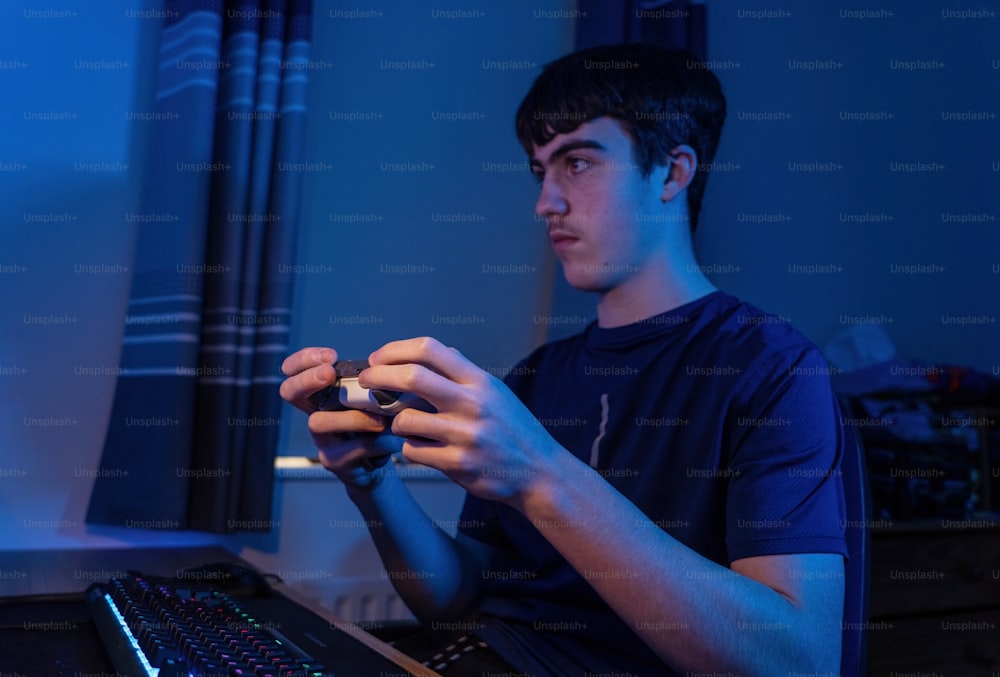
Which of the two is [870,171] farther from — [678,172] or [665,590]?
[665,590]

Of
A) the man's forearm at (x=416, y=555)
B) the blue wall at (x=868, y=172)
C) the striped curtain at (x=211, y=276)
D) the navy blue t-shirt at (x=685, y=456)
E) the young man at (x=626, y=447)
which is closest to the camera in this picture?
the young man at (x=626, y=447)

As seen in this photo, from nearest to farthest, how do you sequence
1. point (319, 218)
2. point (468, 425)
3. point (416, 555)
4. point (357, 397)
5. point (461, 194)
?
point (468, 425) → point (357, 397) → point (416, 555) → point (319, 218) → point (461, 194)

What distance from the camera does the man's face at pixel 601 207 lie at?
1.20m

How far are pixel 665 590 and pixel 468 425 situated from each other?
243mm

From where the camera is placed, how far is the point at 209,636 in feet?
2.49

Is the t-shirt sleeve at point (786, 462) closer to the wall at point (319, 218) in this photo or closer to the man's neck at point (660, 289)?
the man's neck at point (660, 289)

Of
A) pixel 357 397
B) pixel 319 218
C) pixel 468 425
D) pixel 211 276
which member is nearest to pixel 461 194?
pixel 319 218

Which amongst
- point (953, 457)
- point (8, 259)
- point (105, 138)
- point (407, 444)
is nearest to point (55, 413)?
point (8, 259)

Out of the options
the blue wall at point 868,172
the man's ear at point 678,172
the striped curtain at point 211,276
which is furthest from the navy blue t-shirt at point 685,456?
the blue wall at point 868,172

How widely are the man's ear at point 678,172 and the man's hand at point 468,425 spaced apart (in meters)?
0.58

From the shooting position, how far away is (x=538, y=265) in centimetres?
203

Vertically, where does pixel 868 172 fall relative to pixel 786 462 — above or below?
above

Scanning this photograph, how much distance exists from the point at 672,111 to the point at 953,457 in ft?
3.90

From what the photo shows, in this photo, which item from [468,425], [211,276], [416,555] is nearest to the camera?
[468,425]
